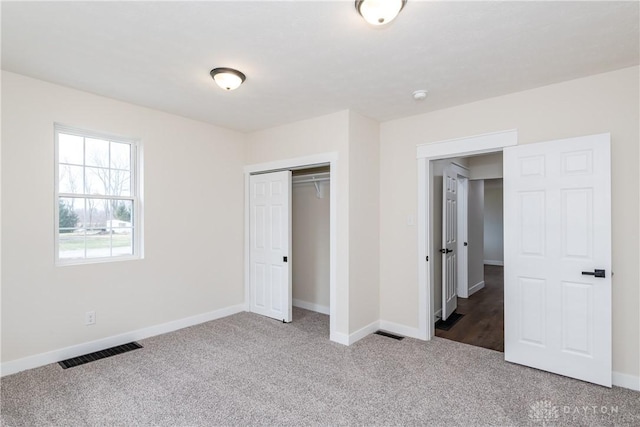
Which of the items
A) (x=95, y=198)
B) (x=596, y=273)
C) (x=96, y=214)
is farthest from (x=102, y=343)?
(x=596, y=273)

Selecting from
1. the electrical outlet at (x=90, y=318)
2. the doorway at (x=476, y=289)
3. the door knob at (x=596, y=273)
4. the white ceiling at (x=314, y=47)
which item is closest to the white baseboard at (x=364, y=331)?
the doorway at (x=476, y=289)

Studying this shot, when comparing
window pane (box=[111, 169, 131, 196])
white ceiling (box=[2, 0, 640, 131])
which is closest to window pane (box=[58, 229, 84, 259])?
window pane (box=[111, 169, 131, 196])

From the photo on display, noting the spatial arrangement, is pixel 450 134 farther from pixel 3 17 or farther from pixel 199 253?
pixel 3 17

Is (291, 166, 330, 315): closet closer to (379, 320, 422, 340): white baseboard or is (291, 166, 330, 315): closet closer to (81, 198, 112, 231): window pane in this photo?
(379, 320, 422, 340): white baseboard

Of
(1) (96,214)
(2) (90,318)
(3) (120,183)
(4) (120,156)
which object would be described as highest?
(4) (120,156)

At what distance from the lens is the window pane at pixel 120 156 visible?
3598mm

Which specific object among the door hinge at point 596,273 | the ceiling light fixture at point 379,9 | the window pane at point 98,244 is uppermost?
the ceiling light fixture at point 379,9

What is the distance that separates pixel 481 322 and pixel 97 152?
16.2ft

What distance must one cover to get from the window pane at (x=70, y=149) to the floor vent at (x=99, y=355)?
1.87m

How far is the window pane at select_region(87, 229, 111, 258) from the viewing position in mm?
3387

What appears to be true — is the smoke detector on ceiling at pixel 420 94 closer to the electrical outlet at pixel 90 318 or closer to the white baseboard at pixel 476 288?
the electrical outlet at pixel 90 318

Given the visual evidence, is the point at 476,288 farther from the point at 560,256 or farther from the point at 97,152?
the point at 97,152

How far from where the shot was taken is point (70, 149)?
10.8 feet

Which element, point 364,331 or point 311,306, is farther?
point 311,306
